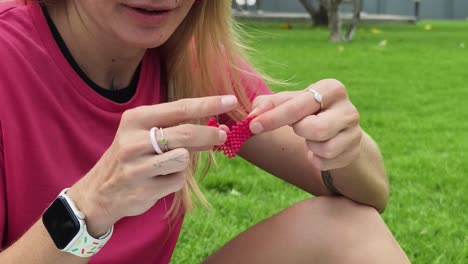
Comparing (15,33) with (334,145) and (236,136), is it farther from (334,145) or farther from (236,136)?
(334,145)

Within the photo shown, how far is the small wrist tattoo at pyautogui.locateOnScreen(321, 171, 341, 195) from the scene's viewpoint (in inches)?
62.5

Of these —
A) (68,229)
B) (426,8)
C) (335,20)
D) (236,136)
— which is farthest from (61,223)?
(426,8)

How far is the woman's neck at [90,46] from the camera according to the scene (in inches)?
55.2

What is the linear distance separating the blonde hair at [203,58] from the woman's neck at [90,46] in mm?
136

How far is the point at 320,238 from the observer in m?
1.51

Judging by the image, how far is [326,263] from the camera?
1505 mm

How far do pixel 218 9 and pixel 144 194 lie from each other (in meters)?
0.57

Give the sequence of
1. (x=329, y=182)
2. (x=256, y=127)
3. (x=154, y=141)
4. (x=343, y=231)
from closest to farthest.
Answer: (x=154, y=141), (x=256, y=127), (x=343, y=231), (x=329, y=182)

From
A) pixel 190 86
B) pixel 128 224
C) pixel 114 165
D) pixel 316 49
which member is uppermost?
pixel 114 165

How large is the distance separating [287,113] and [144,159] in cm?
32

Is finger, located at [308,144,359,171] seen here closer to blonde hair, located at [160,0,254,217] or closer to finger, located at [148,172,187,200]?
blonde hair, located at [160,0,254,217]

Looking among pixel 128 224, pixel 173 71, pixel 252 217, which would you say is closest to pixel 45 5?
pixel 173 71

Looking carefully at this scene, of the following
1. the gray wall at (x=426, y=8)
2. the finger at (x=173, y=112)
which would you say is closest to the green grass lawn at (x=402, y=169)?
the finger at (x=173, y=112)

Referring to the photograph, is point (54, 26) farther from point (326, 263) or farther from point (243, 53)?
point (326, 263)
